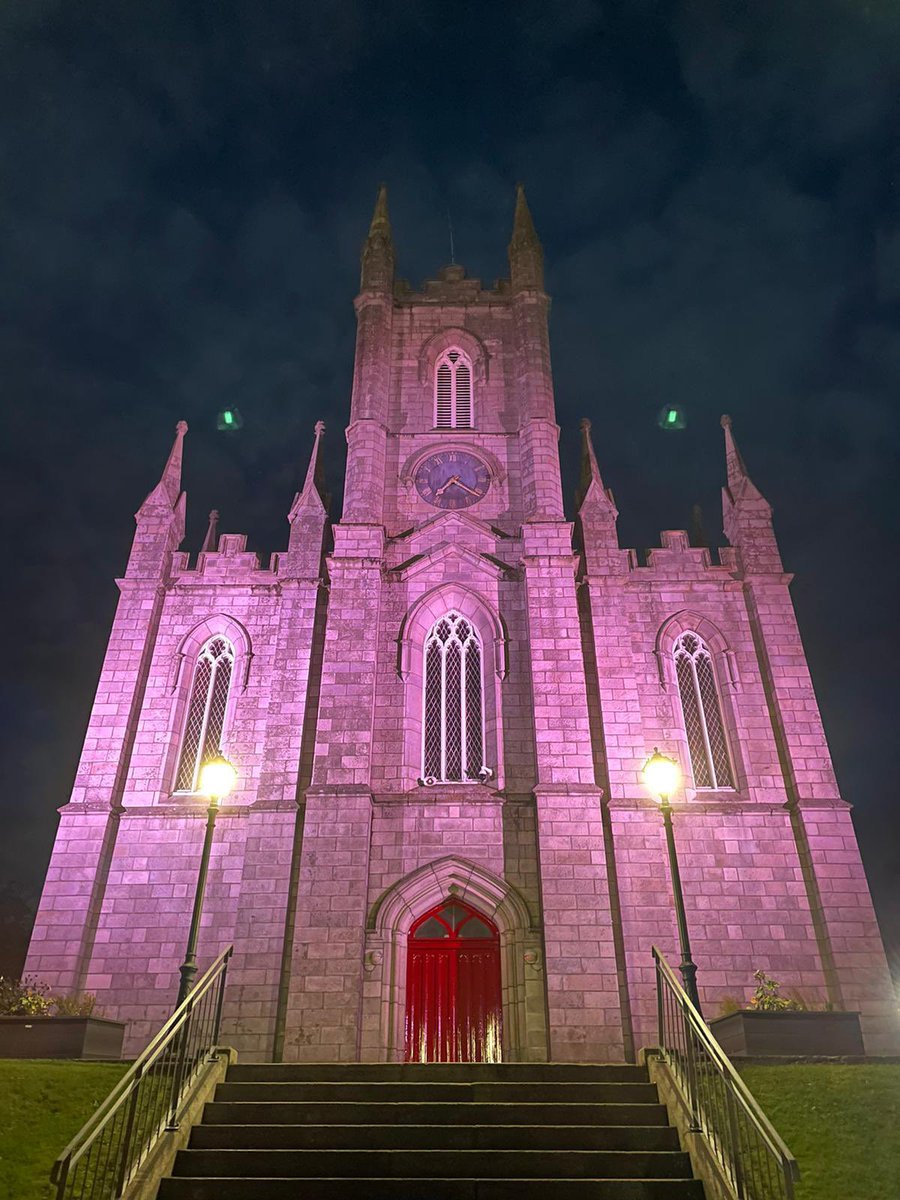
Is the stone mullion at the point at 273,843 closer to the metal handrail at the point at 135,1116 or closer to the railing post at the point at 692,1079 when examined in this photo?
the metal handrail at the point at 135,1116

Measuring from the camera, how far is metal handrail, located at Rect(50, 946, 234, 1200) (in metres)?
8.39

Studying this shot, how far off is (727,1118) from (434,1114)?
11.6 ft

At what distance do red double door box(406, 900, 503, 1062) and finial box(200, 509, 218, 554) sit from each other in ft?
37.0

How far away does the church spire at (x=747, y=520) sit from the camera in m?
23.0

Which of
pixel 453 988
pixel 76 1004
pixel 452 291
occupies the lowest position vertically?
pixel 76 1004

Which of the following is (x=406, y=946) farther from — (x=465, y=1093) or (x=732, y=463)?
(x=732, y=463)

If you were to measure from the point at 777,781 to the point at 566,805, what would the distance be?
16.6ft

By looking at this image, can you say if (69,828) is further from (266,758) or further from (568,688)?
(568,688)

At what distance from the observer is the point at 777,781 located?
20.1 metres

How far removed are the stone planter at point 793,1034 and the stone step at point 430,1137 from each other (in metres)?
4.50

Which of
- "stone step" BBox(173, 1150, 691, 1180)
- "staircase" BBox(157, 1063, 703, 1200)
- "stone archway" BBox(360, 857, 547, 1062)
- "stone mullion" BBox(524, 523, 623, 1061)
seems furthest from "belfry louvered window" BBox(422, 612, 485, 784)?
"stone step" BBox(173, 1150, 691, 1180)

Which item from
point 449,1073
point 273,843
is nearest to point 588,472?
point 273,843

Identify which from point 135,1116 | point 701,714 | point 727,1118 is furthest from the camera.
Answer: point 701,714

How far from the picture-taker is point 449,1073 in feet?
40.2
